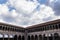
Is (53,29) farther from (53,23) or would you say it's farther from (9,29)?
(9,29)

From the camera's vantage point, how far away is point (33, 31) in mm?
41438

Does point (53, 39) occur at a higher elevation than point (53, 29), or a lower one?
lower

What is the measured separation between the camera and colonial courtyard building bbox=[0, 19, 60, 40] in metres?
33.1

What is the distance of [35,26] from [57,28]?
9.46 meters

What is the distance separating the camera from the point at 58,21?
104 feet

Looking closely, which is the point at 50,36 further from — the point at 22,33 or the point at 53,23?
the point at 22,33

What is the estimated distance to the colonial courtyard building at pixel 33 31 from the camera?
33.1 m

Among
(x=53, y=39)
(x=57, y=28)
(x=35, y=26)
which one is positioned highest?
(x=35, y=26)

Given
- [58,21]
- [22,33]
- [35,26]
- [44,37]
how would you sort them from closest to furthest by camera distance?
[58,21], [44,37], [35,26], [22,33]

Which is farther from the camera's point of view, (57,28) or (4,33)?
(4,33)

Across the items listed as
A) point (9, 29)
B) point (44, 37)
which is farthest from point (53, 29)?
point (9, 29)

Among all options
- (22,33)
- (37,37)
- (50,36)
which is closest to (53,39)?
(50,36)

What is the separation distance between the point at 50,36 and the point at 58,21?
5.37 meters

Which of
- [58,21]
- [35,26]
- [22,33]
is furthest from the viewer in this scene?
[22,33]
